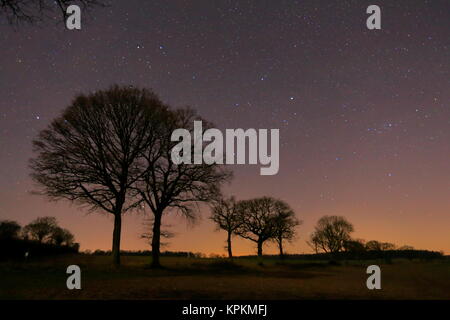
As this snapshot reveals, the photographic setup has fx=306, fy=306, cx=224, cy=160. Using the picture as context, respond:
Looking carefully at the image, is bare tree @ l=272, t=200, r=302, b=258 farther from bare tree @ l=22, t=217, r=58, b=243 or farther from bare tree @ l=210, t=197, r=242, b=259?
bare tree @ l=22, t=217, r=58, b=243

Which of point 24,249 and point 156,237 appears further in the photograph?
point 24,249

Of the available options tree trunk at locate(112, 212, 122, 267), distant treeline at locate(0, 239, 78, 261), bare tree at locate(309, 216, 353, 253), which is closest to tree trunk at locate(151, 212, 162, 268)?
tree trunk at locate(112, 212, 122, 267)

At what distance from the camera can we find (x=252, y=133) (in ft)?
58.5

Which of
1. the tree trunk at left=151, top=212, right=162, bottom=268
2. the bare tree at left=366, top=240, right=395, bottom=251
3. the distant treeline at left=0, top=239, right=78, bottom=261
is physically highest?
the tree trunk at left=151, top=212, right=162, bottom=268

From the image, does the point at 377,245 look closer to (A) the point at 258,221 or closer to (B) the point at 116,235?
(A) the point at 258,221

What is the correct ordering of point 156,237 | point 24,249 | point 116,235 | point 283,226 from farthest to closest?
1. point 283,226
2. point 24,249
3. point 156,237
4. point 116,235

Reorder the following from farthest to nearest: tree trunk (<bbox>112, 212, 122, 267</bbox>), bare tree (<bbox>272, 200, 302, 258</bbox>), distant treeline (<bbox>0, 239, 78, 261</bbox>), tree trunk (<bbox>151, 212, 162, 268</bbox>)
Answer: bare tree (<bbox>272, 200, 302, 258</bbox>), distant treeline (<bbox>0, 239, 78, 261</bbox>), tree trunk (<bbox>151, 212, 162, 268</bbox>), tree trunk (<bbox>112, 212, 122, 267</bbox>)

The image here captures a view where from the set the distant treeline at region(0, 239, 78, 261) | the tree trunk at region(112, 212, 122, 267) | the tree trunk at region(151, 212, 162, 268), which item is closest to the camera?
the tree trunk at region(112, 212, 122, 267)

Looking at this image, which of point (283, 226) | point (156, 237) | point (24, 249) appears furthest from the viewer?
point (283, 226)

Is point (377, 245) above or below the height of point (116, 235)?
below

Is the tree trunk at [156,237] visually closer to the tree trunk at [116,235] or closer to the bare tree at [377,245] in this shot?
the tree trunk at [116,235]

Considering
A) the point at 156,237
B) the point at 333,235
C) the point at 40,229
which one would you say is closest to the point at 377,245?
the point at 333,235

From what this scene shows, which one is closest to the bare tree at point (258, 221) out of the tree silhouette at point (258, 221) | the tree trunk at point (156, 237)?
the tree silhouette at point (258, 221)

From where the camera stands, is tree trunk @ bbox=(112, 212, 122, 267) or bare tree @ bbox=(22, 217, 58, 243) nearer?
tree trunk @ bbox=(112, 212, 122, 267)
